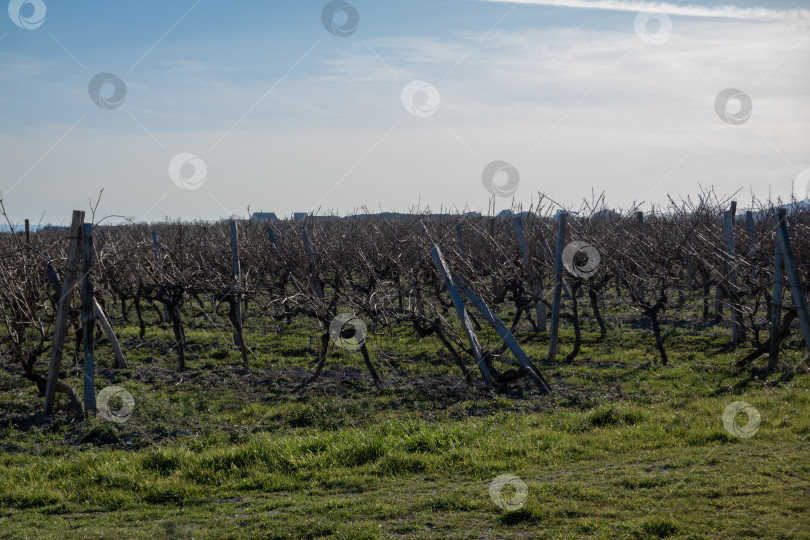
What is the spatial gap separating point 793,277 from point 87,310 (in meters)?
8.04

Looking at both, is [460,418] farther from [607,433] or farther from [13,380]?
[13,380]

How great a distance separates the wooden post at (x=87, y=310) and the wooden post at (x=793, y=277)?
7.90 meters

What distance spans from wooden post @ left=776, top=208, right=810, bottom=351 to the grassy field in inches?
30.1

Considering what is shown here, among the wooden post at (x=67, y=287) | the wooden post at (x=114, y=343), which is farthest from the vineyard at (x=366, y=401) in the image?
the wooden post at (x=114, y=343)

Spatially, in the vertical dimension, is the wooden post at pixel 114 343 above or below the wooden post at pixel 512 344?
above

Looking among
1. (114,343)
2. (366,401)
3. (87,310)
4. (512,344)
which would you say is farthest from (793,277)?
(114,343)

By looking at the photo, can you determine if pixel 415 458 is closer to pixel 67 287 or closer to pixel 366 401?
pixel 366 401

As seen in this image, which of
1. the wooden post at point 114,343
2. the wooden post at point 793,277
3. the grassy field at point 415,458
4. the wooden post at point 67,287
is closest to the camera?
the grassy field at point 415,458

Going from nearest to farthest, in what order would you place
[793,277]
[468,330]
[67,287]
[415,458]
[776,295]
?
[415,458]
[67,287]
[793,277]
[468,330]
[776,295]

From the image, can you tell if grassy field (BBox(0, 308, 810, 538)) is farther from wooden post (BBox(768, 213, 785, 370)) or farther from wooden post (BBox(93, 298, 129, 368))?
wooden post (BBox(93, 298, 129, 368))

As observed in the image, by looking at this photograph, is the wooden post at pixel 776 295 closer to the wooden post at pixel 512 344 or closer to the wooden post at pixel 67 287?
the wooden post at pixel 512 344

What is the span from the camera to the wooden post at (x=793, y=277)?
7.95 metres

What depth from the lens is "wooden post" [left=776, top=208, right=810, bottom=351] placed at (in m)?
7.95

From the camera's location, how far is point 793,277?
797 cm
